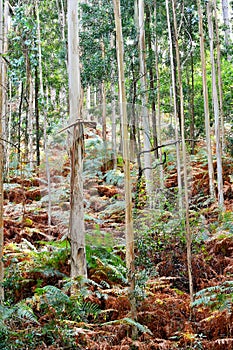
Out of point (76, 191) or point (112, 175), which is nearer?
point (76, 191)

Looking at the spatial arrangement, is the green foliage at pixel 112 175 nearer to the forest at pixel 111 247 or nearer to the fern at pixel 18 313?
the forest at pixel 111 247

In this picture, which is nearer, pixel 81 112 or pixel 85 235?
pixel 81 112

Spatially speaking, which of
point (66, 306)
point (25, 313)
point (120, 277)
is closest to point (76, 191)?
point (120, 277)

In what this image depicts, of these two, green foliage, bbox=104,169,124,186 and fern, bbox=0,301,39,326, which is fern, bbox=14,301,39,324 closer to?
fern, bbox=0,301,39,326

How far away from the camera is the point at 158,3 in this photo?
10.7 metres

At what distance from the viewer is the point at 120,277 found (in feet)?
14.5

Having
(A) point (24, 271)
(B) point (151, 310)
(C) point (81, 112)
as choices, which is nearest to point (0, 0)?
(C) point (81, 112)

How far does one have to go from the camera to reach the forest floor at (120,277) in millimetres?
3537

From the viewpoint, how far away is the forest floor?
354cm

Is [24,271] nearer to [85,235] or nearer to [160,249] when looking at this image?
[85,235]

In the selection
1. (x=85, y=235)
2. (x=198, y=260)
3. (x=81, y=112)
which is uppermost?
(x=81, y=112)

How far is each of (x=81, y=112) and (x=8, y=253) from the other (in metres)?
2.55

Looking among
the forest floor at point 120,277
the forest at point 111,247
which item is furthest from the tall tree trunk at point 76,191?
the forest floor at point 120,277

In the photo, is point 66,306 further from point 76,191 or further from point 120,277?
point 76,191
